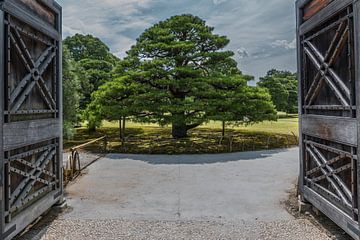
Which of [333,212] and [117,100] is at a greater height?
[117,100]

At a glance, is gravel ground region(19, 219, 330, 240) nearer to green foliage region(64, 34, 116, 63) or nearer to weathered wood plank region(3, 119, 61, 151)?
weathered wood plank region(3, 119, 61, 151)

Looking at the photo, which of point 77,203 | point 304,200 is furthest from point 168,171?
point 304,200

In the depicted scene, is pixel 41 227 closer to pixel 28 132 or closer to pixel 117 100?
pixel 28 132

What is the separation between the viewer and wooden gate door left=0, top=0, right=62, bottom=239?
9.13 feet

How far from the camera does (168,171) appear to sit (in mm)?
6879

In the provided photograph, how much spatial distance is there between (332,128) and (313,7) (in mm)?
1765

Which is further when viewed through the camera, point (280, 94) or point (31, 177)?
point (280, 94)

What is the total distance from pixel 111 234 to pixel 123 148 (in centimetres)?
723

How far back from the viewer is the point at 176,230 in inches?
134

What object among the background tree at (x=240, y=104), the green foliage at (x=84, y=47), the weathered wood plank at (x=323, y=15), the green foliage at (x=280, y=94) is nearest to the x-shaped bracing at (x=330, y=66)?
the weathered wood plank at (x=323, y=15)

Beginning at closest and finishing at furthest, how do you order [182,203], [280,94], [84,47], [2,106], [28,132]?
[2,106] < [28,132] < [182,203] < [84,47] < [280,94]

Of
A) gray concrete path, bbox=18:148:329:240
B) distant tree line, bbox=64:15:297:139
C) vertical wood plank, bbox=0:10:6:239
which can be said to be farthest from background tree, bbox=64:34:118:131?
vertical wood plank, bbox=0:10:6:239

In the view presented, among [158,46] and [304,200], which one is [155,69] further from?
[304,200]

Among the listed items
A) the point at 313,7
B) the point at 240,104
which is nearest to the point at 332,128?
the point at 313,7
